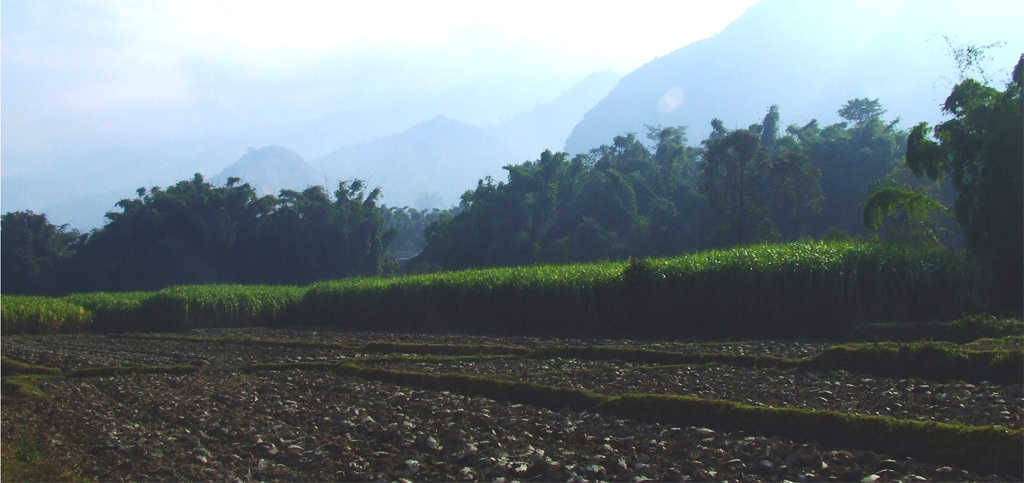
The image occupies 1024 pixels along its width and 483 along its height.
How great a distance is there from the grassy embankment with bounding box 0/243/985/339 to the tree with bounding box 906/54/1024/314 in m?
0.68

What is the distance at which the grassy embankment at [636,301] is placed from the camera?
16312 millimetres

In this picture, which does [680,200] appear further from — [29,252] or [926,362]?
[29,252]

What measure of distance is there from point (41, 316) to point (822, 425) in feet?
98.9

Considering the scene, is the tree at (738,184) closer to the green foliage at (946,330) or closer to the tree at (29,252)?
the green foliage at (946,330)

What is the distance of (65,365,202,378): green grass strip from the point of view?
15570 mm

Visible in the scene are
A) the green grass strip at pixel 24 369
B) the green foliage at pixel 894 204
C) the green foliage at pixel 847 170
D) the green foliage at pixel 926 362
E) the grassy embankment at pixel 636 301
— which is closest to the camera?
the green foliage at pixel 926 362

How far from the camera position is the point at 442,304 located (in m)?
24.7

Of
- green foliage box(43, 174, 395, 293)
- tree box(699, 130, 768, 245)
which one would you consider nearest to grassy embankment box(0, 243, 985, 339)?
tree box(699, 130, 768, 245)

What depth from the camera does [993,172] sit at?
54.3 ft

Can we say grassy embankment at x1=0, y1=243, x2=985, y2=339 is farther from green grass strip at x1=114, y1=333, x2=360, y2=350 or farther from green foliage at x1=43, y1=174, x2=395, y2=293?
green foliage at x1=43, y1=174, x2=395, y2=293

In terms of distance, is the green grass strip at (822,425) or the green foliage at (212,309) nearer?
the green grass strip at (822,425)

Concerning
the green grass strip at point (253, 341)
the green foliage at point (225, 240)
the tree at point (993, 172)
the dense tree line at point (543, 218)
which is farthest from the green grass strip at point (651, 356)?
the green foliage at point (225, 240)

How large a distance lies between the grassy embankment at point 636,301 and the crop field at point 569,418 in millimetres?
2842

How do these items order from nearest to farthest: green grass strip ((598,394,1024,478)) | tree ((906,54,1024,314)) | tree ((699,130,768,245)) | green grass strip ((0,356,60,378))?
green grass strip ((598,394,1024,478)), green grass strip ((0,356,60,378)), tree ((906,54,1024,314)), tree ((699,130,768,245))
